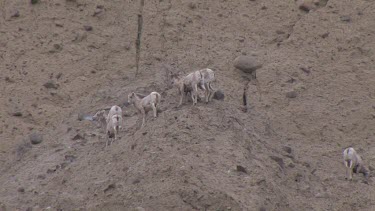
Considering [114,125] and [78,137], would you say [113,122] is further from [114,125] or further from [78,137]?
[78,137]

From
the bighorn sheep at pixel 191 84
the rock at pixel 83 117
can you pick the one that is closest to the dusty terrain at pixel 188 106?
the rock at pixel 83 117

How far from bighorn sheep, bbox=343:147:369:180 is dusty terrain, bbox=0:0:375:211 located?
0.58ft

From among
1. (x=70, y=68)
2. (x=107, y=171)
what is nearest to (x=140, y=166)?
(x=107, y=171)

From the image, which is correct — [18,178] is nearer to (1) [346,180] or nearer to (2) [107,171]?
(2) [107,171]

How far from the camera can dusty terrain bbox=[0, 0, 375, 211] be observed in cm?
1900

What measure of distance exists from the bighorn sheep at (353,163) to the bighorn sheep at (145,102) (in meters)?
3.56

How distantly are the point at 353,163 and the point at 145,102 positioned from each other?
3.92 m

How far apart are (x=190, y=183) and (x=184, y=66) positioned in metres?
5.83

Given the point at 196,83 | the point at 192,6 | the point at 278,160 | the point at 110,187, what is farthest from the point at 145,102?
the point at 192,6

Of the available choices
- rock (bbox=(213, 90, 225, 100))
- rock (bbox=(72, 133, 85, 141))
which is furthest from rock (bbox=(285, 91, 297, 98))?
rock (bbox=(72, 133, 85, 141))

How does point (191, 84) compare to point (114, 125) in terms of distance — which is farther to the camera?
point (114, 125)

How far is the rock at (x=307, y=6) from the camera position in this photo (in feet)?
82.9

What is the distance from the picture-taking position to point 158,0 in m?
25.6

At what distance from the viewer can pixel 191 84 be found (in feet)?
65.7
